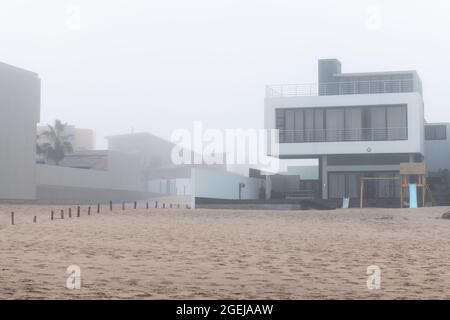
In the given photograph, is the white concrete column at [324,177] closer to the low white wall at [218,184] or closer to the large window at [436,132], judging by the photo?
the low white wall at [218,184]

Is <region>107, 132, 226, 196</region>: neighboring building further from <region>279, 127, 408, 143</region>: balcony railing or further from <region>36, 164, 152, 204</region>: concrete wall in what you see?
<region>279, 127, 408, 143</region>: balcony railing

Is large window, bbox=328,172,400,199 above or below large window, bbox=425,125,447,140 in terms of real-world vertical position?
below

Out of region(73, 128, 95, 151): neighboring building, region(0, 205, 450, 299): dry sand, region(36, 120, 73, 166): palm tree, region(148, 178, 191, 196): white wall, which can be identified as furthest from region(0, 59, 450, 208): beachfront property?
region(73, 128, 95, 151): neighboring building

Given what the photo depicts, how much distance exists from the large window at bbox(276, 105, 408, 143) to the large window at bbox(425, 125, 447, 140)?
12.2 m

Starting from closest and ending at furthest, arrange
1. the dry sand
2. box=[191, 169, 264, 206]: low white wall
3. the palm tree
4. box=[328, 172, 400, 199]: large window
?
the dry sand → box=[191, 169, 264, 206]: low white wall → box=[328, 172, 400, 199]: large window → the palm tree

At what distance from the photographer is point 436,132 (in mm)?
53656

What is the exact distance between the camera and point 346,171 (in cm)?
4622

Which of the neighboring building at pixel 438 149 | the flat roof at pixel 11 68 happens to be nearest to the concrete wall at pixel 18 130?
the flat roof at pixel 11 68

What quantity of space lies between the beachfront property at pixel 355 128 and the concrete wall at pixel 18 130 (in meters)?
19.1

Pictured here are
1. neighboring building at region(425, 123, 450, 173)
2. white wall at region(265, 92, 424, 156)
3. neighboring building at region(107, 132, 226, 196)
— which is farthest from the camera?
neighboring building at region(107, 132, 226, 196)

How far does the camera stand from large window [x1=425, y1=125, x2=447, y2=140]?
174 feet
